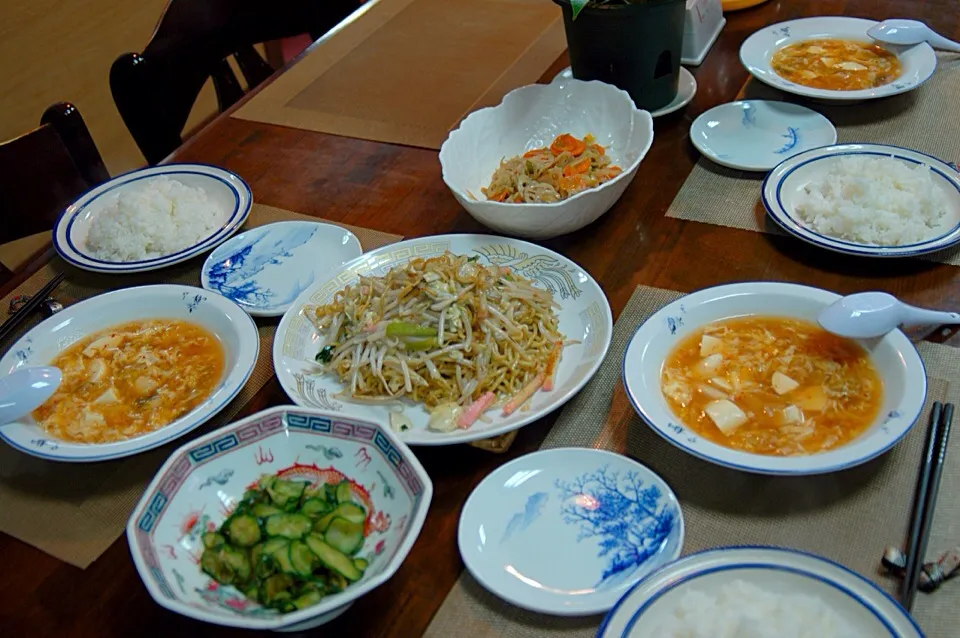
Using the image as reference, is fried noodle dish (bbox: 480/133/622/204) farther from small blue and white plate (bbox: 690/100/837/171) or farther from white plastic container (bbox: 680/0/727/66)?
white plastic container (bbox: 680/0/727/66)

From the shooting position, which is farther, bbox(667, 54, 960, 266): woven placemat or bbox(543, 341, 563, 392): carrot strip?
bbox(667, 54, 960, 266): woven placemat

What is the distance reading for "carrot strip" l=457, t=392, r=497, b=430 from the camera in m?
1.35

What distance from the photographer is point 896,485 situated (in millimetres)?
1197

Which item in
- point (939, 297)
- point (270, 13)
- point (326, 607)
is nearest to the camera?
point (326, 607)

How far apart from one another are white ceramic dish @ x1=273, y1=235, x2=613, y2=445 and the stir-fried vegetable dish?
6.4 inches

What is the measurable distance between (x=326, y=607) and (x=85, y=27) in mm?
4614

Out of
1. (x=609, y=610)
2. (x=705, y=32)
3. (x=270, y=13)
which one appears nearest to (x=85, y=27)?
(x=270, y=13)

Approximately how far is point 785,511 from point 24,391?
4.50 ft

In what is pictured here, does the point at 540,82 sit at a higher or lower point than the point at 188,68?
lower

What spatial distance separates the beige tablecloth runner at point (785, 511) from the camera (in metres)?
1.09

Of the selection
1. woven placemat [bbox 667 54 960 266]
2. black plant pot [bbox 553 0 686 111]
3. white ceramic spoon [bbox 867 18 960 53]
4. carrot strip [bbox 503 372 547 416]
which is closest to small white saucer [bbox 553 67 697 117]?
black plant pot [bbox 553 0 686 111]

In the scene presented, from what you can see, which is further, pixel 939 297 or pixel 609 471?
pixel 939 297

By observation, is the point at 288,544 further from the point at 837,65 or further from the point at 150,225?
the point at 837,65

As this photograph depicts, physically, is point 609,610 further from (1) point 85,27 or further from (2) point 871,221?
(1) point 85,27
